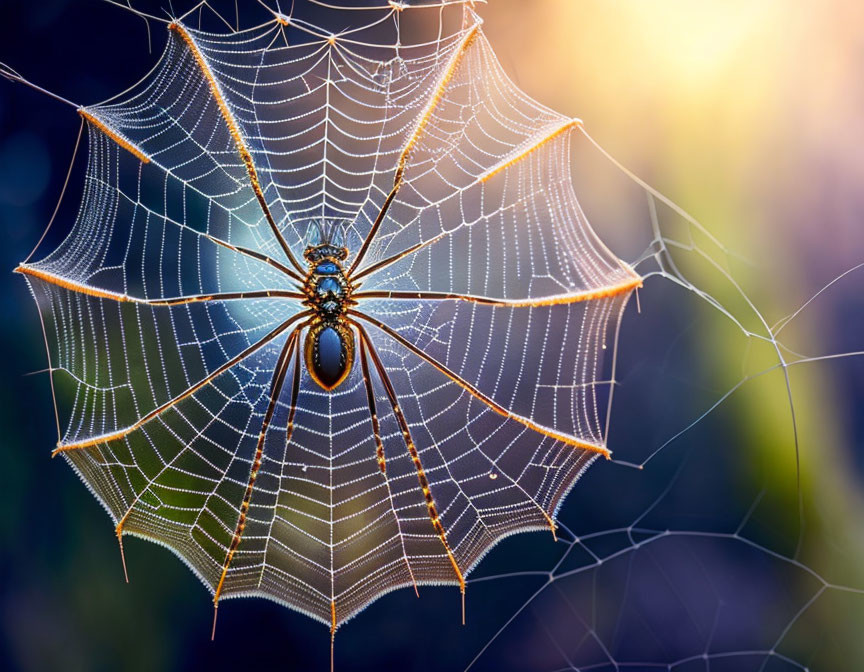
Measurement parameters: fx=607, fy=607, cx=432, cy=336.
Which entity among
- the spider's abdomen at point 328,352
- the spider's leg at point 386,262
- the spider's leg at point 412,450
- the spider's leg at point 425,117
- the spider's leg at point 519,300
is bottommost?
the spider's leg at point 412,450

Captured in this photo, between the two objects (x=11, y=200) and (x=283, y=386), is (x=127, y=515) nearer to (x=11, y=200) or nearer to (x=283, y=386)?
(x=283, y=386)

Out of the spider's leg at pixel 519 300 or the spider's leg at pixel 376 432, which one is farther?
the spider's leg at pixel 376 432

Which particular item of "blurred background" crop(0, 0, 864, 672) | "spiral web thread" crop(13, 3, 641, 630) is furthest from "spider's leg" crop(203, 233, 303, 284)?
"blurred background" crop(0, 0, 864, 672)

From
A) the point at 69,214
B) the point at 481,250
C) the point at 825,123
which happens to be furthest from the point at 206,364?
the point at 825,123

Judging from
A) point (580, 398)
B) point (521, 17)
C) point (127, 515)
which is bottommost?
point (127, 515)

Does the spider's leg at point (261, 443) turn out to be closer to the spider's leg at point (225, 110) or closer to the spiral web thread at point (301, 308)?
→ the spiral web thread at point (301, 308)

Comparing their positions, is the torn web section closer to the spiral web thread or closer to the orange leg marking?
the spiral web thread

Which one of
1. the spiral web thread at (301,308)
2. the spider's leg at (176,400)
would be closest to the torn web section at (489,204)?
the spiral web thread at (301,308)
